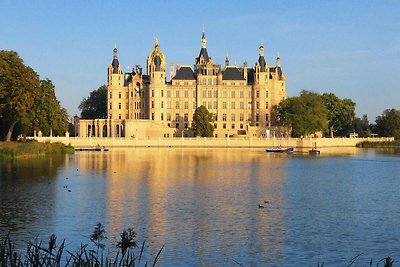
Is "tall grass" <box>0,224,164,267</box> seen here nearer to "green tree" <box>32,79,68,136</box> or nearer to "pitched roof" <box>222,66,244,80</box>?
"green tree" <box>32,79,68,136</box>

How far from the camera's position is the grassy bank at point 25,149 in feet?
196

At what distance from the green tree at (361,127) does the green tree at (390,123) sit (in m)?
3.44

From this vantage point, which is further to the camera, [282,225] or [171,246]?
[282,225]

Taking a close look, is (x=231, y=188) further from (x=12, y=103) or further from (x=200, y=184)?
(x=12, y=103)

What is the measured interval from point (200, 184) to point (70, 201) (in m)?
11.5

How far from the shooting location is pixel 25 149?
6388 centimetres

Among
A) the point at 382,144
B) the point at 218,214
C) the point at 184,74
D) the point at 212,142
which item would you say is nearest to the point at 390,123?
the point at 382,144

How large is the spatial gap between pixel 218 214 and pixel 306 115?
87.5m

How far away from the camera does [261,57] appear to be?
132375 mm

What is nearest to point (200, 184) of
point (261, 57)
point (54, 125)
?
point (54, 125)

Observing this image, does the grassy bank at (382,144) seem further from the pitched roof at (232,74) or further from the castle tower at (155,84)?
the castle tower at (155,84)

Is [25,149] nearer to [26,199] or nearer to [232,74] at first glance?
[26,199]

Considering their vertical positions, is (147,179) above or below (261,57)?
below

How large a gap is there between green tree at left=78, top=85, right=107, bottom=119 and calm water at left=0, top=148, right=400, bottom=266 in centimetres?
10009
